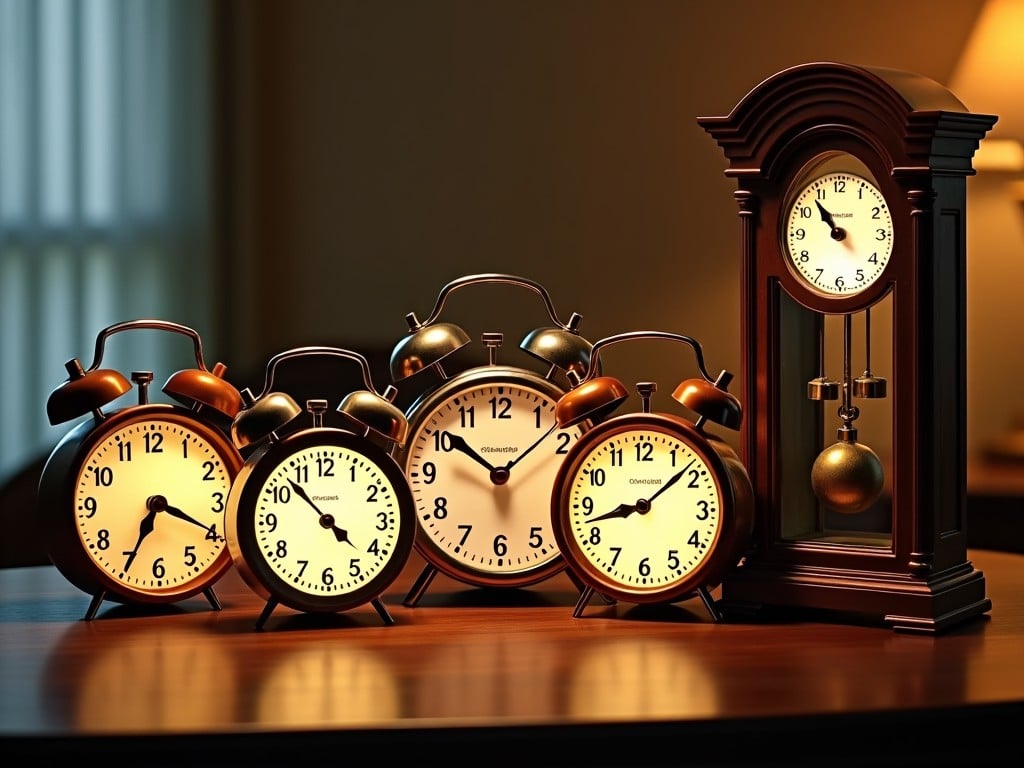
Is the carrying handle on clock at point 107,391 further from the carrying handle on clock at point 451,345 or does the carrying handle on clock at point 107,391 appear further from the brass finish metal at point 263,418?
the carrying handle on clock at point 451,345

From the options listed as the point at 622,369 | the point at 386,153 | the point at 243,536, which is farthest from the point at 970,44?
the point at 243,536

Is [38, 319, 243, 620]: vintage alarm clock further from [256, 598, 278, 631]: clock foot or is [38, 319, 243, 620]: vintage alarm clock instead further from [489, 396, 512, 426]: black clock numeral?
[489, 396, 512, 426]: black clock numeral

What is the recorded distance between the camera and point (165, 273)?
2.90 meters

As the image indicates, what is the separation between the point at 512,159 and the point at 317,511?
1.42 metres

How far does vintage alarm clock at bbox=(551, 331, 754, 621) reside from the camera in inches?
68.3

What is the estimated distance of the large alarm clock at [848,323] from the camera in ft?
5.49

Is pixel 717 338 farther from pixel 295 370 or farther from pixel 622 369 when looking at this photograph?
pixel 295 370

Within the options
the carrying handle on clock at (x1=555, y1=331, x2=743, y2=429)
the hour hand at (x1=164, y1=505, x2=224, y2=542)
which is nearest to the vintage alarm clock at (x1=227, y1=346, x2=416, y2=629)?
the hour hand at (x1=164, y1=505, x2=224, y2=542)

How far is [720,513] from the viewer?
1.72 metres

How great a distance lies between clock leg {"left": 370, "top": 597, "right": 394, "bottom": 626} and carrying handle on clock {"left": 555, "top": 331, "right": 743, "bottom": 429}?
0.98 feet

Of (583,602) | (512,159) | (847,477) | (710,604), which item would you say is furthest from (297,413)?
(512,159)

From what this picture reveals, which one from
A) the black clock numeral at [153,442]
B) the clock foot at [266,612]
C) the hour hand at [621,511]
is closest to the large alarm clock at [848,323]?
the hour hand at [621,511]

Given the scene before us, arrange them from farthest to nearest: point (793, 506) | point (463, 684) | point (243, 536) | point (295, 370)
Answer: point (295, 370) → point (793, 506) → point (243, 536) → point (463, 684)

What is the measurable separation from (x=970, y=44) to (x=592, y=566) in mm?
1603
